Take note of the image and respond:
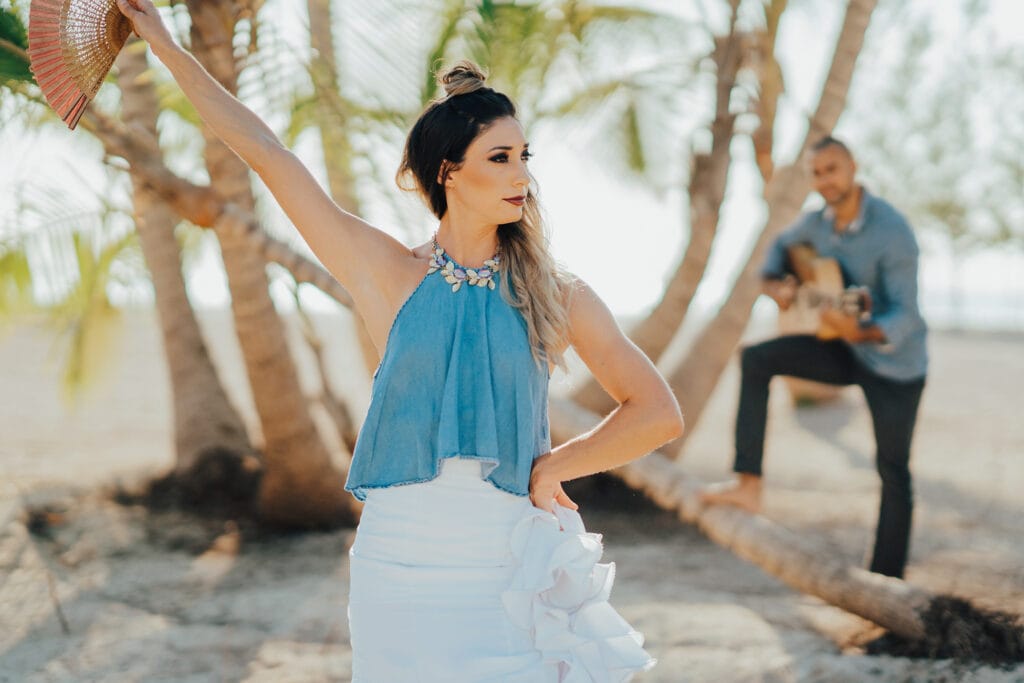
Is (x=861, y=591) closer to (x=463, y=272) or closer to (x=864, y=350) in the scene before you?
(x=864, y=350)

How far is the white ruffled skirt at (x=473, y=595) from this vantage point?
212 centimetres

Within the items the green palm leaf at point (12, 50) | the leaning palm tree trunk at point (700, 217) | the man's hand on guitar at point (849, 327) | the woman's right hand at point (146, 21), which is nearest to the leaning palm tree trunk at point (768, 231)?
the leaning palm tree trunk at point (700, 217)

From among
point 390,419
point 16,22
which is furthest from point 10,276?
point 390,419

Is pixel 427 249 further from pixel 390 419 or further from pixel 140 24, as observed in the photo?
pixel 140 24

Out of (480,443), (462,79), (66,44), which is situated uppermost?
(66,44)

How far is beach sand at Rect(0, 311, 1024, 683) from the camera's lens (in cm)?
462

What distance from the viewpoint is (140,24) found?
2438 mm

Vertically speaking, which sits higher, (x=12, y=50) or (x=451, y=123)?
(x=12, y=50)

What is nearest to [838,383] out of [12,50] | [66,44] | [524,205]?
[524,205]

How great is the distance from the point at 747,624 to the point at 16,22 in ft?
15.2

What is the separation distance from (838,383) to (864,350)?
0.80 ft

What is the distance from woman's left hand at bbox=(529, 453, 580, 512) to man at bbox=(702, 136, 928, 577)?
2898 millimetres

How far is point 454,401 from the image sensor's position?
215 cm

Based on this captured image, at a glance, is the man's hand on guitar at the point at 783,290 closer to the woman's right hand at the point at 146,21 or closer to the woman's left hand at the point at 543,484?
the woman's left hand at the point at 543,484
